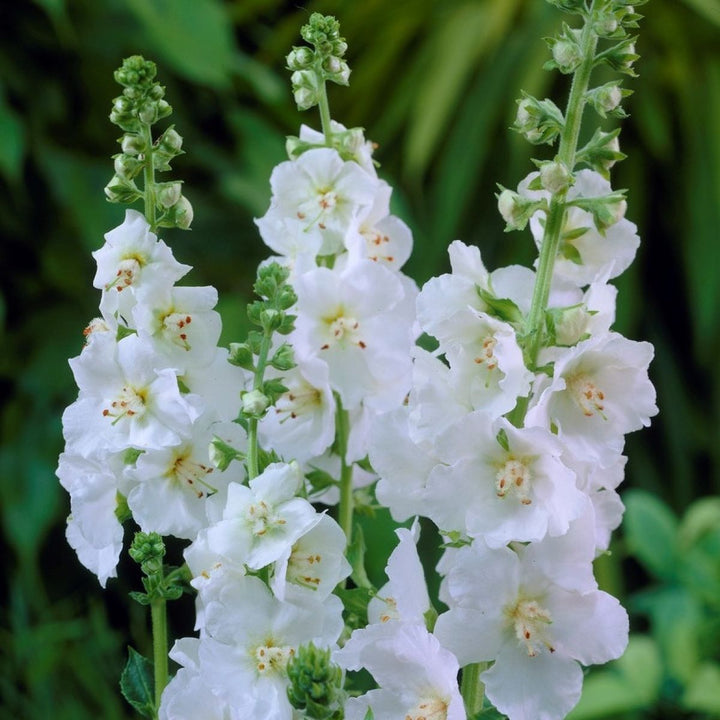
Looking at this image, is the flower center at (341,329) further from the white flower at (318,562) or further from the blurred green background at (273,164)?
the blurred green background at (273,164)

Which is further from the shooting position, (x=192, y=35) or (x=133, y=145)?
(x=192, y=35)

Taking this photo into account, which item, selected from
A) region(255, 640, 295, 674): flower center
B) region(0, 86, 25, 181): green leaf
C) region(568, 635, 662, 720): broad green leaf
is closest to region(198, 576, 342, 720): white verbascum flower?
region(255, 640, 295, 674): flower center

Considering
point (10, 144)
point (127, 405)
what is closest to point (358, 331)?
point (127, 405)

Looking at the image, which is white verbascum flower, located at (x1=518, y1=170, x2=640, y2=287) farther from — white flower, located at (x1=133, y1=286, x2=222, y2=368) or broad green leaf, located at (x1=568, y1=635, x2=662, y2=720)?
broad green leaf, located at (x1=568, y1=635, x2=662, y2=720)

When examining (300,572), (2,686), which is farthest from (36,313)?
(300,572)

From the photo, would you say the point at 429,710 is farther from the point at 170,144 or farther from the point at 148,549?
the point at 170,144

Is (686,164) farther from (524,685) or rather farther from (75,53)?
(524,685)
